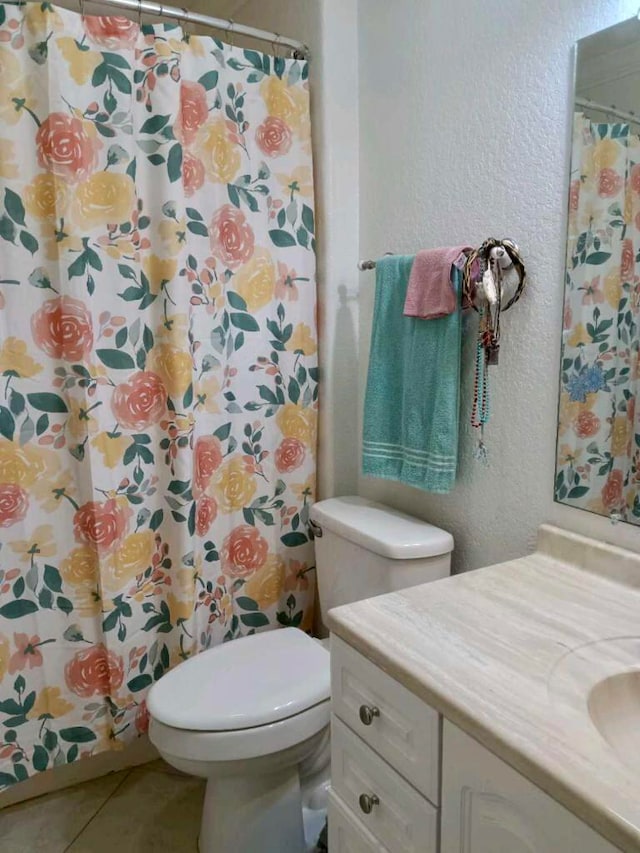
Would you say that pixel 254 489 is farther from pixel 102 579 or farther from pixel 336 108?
pixel 336 108

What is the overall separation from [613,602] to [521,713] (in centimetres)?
40

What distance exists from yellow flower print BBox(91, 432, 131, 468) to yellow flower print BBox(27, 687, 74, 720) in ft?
2.04

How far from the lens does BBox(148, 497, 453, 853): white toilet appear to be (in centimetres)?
130

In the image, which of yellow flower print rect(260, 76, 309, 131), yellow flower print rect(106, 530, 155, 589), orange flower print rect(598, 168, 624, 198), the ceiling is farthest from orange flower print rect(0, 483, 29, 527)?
the ceiling

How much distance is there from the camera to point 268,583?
1.85 meters

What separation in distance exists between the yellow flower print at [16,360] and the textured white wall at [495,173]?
3.14 ft

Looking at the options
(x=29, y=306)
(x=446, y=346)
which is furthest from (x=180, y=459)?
(x=446, y=346)

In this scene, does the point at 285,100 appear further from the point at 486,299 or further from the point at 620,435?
the point at 620,435

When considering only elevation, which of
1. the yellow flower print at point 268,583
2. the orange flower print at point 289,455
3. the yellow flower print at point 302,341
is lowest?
the yellow flower print at point 268,583

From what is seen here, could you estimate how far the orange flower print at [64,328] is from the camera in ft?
4.84

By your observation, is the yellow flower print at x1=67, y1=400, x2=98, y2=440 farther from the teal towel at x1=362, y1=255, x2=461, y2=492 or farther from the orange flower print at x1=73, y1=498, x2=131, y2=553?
the teal towel at x1=362, y1=255, x2=461, y2=492

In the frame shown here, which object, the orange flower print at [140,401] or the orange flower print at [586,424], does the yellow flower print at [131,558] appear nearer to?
the orange flower print at [140,401]

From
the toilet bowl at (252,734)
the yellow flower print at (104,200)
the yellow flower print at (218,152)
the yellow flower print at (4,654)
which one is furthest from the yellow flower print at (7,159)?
the toilet bowl at (252,734)

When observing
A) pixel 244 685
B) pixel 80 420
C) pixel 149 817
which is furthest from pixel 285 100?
pixel 149 817
